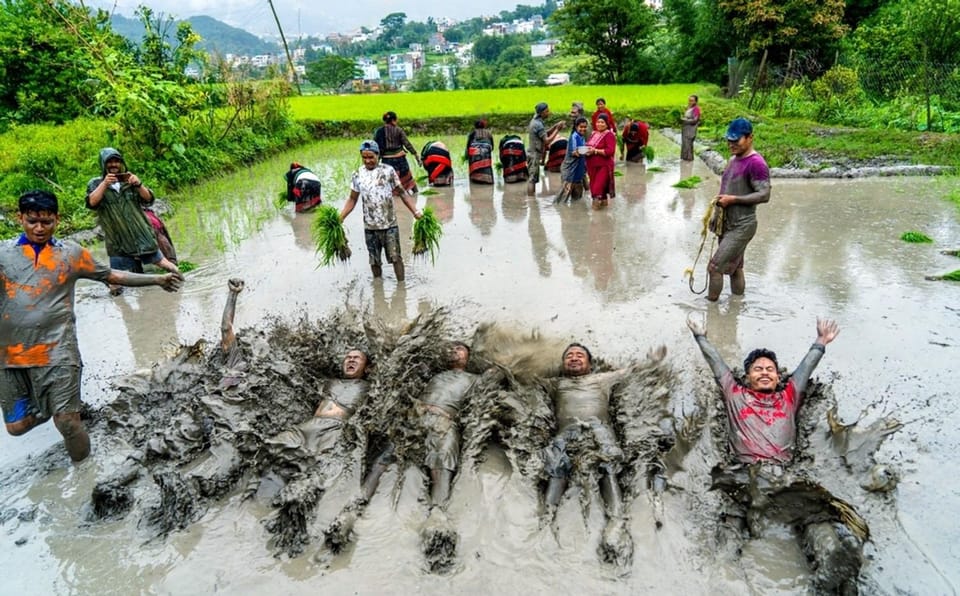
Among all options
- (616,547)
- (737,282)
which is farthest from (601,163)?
(616,547)

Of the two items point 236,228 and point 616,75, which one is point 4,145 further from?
point 616,75

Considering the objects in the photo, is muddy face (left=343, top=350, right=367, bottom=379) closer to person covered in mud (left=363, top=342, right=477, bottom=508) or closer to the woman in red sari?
person covered in mud (left=363, top=342, right=477, bottom=508)

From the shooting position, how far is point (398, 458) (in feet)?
14.6

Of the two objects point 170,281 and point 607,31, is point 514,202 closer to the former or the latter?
point 170,281

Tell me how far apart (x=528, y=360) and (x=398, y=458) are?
1.75 meters

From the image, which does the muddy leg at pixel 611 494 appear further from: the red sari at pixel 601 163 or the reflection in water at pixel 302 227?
the red sari at pixel 601 163

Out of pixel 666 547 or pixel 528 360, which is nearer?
pixel 666 547

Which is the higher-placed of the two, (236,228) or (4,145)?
(4,145)

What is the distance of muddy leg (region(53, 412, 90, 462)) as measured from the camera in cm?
441

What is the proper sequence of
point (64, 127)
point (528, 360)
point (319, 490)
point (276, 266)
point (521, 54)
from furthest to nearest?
point (521, 54) < point (64, 127) < point (276, 266) < point (528, 360) < point (319, 490)

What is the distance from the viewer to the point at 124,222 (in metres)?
7.58

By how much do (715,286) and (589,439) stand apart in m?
3.22

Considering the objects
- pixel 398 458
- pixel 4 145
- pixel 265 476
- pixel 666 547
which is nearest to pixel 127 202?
pixel 265 476

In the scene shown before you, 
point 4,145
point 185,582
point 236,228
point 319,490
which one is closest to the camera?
point 185,582
